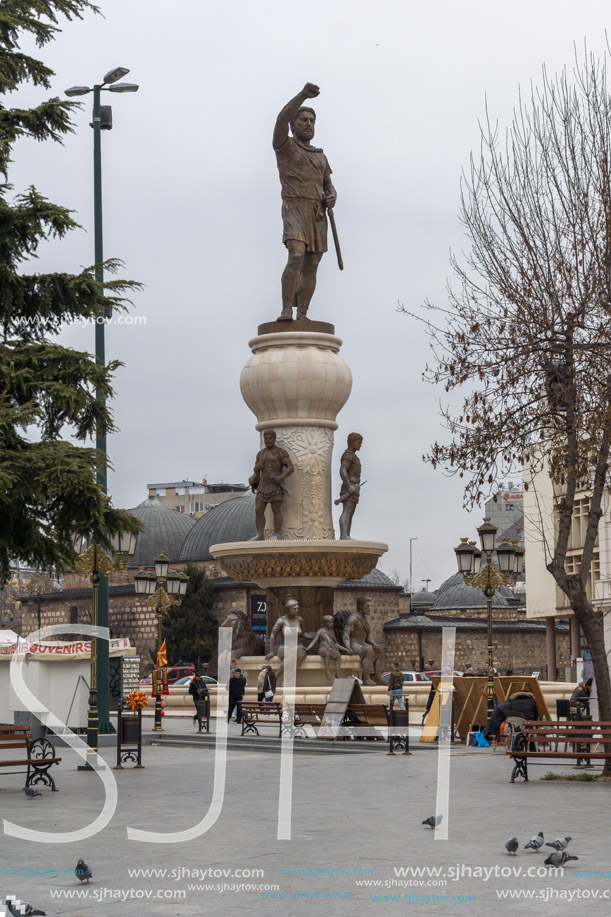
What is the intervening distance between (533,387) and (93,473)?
17.3 feet

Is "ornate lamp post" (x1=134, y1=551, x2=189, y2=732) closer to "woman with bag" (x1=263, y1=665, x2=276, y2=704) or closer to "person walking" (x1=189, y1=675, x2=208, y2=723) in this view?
"person walking" (x1=189, y1=675, x2=208, y2=723)

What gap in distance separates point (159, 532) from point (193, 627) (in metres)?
16.4

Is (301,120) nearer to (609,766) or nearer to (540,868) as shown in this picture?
(609,766)

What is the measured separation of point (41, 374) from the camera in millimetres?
16516

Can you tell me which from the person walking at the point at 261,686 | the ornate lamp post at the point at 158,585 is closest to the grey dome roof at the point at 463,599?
the ornate lamp post at the point at 158,585

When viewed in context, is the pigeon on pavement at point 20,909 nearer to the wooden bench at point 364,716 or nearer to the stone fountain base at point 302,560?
the wooden bench at point 364,716

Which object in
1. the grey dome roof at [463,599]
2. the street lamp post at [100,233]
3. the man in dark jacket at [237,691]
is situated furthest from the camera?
the grey dome roof at [463,599]

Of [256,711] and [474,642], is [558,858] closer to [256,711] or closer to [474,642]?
[256,711]

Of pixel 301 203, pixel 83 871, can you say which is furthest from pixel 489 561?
pixel 83 871

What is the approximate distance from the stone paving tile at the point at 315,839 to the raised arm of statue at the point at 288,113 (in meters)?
14.6

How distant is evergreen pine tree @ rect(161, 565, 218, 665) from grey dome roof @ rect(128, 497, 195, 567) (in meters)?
9.70

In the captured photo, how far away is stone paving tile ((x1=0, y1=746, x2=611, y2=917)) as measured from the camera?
8.20 meters

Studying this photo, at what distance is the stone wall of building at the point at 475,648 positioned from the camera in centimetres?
8044

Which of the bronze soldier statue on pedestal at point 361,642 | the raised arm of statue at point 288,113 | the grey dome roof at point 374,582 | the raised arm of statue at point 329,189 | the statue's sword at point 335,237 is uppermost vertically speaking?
the raised arm of statue at point 288,113
